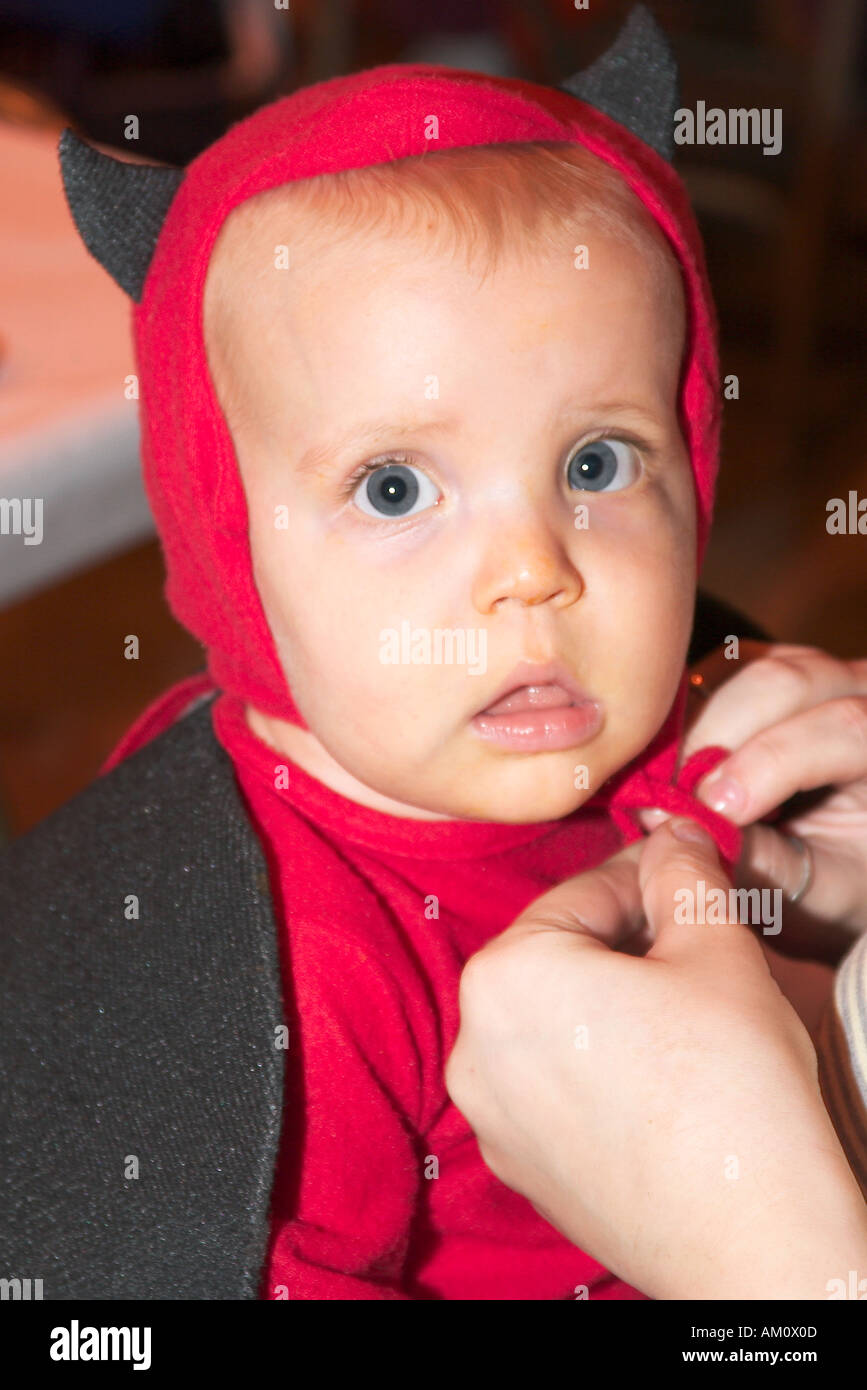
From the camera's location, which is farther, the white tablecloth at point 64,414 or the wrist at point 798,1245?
the white tablecloth at point 64,414

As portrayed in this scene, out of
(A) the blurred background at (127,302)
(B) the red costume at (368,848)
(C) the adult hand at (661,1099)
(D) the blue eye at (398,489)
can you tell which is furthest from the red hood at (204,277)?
(A) the blurred background at (127,302)

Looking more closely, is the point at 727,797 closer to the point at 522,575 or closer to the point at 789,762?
the point at 789,762

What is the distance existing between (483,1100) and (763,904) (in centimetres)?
28

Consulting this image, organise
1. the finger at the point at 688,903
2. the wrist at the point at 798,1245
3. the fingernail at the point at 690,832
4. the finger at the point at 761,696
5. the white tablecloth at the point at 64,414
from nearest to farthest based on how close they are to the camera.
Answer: the wrist at the point at 798,1245 → the finger at the point at 688,903 → the fingernail at the point at 690,832 → the finger at the point at 761,696 → the white tablecloth at the point at 64,414

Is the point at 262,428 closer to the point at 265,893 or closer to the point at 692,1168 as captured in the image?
the point at 265,893

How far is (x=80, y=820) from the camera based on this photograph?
98 centimetres

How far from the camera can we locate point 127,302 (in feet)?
4.66

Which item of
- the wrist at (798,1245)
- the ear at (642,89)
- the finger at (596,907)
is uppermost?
the ear at (642,89)

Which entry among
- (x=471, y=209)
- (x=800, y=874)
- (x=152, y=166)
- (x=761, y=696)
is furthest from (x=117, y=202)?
(x=800, y=874)

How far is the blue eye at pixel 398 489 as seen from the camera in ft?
2.62

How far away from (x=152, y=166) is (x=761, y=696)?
1.72 ft

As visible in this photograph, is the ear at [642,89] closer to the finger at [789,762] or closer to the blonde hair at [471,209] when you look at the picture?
the blonde hair at [471,209]

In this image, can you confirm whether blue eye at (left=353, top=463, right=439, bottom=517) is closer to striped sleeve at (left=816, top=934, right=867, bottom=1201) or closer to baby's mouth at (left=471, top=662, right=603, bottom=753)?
baby's mouth at (left=471, top=662, right=603, bottom=753)

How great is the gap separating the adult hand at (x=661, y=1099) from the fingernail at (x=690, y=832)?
0.04m
